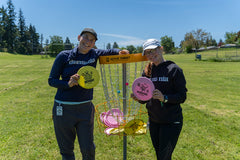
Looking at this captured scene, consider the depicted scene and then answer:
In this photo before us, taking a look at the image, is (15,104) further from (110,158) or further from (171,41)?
(171,41)

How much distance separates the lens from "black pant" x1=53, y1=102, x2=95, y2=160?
2105 mm

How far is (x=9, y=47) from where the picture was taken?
63.2 meters

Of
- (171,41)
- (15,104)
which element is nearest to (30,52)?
(171,41)

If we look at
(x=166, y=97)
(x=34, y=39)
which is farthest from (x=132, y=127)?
(x=34, y=39)

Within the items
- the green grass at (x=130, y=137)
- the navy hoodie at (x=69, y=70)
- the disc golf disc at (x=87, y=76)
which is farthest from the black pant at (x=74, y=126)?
the disc golf disc at (x=87, y=76)

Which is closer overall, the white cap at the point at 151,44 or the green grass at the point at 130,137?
the white cap at the point at 151,44

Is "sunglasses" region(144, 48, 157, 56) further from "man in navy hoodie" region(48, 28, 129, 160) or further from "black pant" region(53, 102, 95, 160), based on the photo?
"black pant" region(53, 102, 95, 160)

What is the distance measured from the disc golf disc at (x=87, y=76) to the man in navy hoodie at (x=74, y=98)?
241 millimetres

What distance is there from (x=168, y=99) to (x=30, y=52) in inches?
3254

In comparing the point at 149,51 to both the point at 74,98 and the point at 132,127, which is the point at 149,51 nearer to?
the point at 132,127

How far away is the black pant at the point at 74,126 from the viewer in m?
2.11

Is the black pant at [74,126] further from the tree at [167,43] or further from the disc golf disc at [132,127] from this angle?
the tree at [167,43]

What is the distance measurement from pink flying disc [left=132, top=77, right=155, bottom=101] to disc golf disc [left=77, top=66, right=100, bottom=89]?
18.3 inches

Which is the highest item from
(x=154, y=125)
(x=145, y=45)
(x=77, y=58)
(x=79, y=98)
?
(x=145, y=45)
